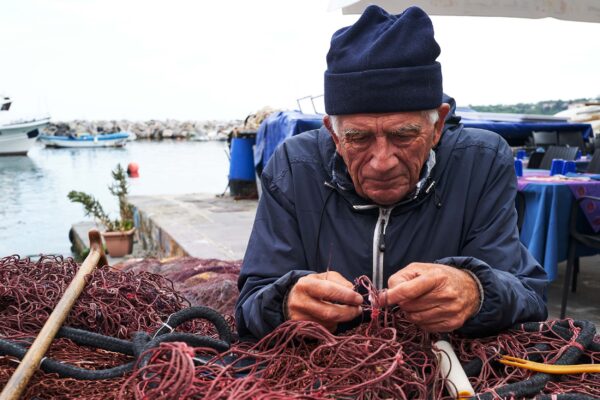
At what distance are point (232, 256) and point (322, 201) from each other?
4.35m

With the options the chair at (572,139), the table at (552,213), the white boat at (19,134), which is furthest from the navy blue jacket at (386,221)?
the white boat at (19,134)

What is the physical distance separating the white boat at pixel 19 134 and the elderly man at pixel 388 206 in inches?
2032

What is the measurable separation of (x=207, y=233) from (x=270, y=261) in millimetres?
6035

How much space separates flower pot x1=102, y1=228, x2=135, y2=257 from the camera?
895 cm

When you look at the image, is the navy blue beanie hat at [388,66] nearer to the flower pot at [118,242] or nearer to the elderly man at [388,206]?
the elderly man at [388,206]

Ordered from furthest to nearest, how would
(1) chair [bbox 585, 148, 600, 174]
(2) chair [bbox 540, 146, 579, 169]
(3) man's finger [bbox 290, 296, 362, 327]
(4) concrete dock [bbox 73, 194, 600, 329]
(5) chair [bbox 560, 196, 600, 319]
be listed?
(2) chair [bbox 540, 146, 579, 169]
(1) chair [bbox 585, 148, 600, 174]
(4) concrete dock [bbox 73, 194, 600, 329]
(5) chair [bbox 560, 196, 600, 319]
(3) man's finger [bbox 290, 296, 362, 327]

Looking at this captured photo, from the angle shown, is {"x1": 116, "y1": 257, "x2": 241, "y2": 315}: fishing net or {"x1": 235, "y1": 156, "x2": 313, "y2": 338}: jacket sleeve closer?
{"x1": 235, "y1": 156, "x2": 313, "y2": 338}: jacket sleeve

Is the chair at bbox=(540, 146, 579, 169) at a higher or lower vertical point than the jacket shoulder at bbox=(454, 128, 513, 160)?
lower

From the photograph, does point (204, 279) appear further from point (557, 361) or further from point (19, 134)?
point (19, 134)

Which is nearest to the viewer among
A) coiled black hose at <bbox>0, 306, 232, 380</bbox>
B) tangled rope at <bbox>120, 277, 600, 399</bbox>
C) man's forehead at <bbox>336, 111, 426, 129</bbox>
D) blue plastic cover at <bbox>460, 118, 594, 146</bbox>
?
tangled rope at <bbox>120, 277, 600, 399</bbox>

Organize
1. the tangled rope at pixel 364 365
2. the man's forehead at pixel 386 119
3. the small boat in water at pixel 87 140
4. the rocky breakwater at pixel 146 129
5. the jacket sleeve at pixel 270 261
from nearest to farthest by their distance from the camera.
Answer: the tangled rope at pixel 364 365
the jacket sleeve at pixel 270 261
the man's forehead at pixel 386 119
the small boat in water at pixel 87 140
the rocky breakwater at pixel 146 129

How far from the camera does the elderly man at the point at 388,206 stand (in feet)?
4.74

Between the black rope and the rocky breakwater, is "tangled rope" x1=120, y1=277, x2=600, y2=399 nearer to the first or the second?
Result: the black rope

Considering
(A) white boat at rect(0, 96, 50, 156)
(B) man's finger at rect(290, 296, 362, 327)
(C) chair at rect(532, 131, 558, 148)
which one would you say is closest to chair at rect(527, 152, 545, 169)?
(C) chair at rect(532, 131, 558, 148)
